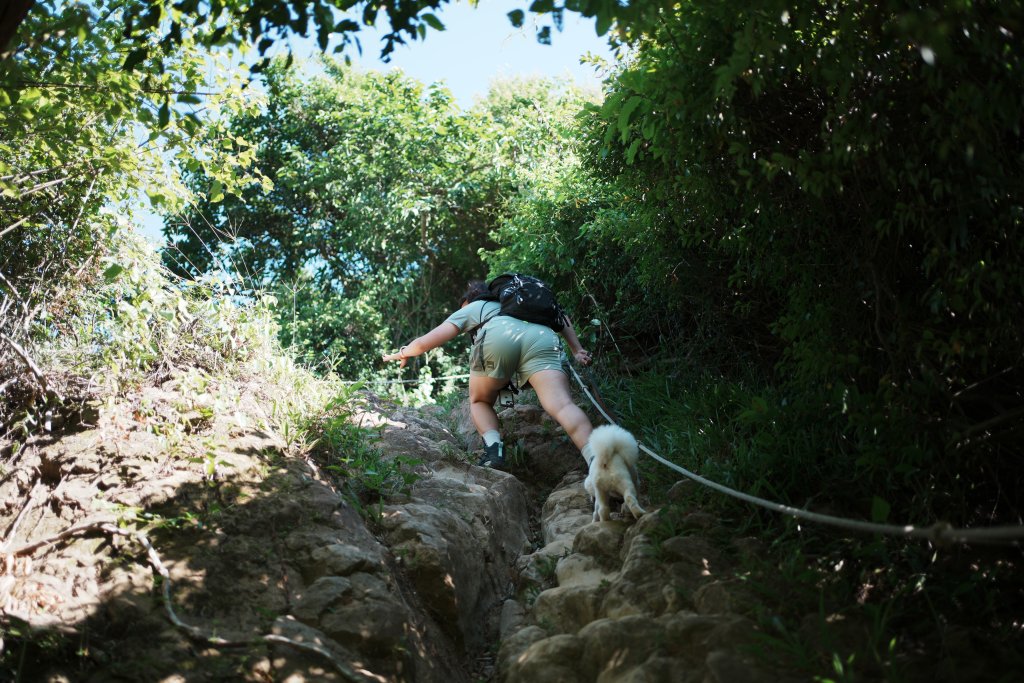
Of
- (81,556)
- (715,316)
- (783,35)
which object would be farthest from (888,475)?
(81,556)

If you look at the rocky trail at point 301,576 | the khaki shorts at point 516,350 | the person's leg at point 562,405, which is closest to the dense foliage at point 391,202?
the khaki shorts at point 516,350

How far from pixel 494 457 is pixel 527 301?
50.3 inches

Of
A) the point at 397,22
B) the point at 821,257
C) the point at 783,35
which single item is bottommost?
the point at 821,257

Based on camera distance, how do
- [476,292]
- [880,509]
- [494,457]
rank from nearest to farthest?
[880,509]
[494,457]
[476,292]

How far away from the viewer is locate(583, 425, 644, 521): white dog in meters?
4.45

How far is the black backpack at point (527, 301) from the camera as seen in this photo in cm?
596

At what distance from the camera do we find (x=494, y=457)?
600 centimetres

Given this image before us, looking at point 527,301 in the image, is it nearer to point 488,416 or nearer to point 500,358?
point 500,358

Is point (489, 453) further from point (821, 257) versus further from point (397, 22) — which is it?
point (397, 22)

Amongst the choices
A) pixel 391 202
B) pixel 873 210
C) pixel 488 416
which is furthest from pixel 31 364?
pixel 391 202

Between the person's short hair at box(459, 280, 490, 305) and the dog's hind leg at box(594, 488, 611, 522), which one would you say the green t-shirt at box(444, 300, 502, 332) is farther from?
the dog's hind leg at box(594, 488, 611, 522)

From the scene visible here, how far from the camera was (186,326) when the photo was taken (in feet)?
17.7

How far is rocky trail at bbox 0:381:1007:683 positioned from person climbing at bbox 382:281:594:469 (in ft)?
2.79

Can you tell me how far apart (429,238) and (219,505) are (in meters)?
9.93
